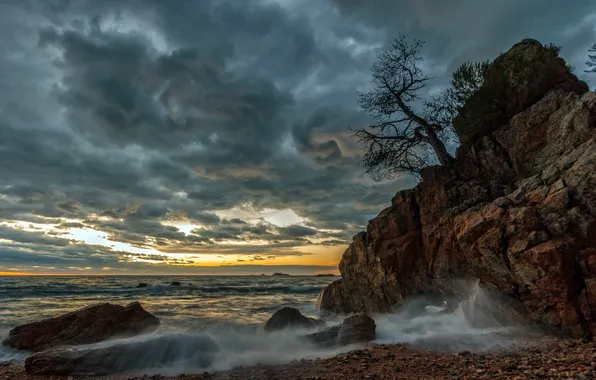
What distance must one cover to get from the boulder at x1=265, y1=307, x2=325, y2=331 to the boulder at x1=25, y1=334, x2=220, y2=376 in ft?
13.7

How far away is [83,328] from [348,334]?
10331mm

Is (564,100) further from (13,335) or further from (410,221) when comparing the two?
(13,335)

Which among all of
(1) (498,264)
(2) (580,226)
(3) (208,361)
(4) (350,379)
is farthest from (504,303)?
(3) (208,361)

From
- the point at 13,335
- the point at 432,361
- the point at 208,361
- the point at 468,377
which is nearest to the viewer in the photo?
the point at 468,377

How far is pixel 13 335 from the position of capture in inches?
508

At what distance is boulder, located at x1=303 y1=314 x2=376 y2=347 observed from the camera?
11.3 metres

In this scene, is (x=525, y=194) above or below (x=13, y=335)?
above

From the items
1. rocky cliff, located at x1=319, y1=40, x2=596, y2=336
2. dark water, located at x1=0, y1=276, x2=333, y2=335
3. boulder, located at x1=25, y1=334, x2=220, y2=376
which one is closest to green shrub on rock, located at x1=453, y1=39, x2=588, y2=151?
rocky cliff, located at x1=319, y1=40, x2=596, y2=336

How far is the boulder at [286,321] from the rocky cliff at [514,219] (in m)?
4.51

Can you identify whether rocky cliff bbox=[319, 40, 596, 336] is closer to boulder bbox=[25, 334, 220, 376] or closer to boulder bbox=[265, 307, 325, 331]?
boulder bbox=[265, 307, 325, 331]

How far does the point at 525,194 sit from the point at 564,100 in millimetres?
4101

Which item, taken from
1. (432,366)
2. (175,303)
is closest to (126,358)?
(432,366)

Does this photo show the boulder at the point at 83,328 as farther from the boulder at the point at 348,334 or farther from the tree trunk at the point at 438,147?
the tree trunk at the point at 438,147

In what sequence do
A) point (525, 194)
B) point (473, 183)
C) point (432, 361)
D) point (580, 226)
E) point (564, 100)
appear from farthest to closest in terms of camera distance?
point (473, 183), point (564, 100), point (525, 194), point (580, 226), point (432, 361)
